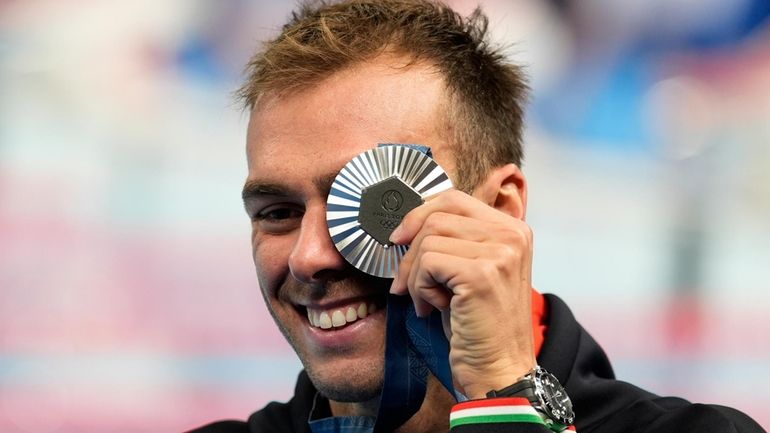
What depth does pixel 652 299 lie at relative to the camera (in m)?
3.96

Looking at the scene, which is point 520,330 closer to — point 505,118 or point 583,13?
point 505,118

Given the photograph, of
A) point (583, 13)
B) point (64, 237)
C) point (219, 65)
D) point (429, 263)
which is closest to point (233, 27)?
point (219, 65)

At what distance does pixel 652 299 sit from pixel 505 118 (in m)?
1.69

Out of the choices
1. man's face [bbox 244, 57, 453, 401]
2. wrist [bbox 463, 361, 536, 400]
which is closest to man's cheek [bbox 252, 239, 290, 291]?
man's face [bbox 244, 57, 453, 401]

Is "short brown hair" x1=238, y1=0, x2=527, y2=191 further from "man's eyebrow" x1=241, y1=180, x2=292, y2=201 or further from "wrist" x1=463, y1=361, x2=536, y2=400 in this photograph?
"wrist" x1=463, y1=361, x2=536, y2=400

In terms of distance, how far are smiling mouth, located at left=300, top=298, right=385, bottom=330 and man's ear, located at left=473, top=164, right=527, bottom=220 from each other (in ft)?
1.23

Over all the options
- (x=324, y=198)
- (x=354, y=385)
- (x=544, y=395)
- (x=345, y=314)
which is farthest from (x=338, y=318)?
(x=544, y=395)

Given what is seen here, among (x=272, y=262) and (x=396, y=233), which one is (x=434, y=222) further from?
(x=272, y=262)

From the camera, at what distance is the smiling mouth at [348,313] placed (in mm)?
2107

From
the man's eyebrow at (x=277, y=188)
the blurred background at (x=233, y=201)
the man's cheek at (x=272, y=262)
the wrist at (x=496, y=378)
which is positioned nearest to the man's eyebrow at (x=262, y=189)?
the man's eyebrow at (x=277, y=188)

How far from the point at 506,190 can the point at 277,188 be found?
1.78 feet

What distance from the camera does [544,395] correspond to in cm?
177

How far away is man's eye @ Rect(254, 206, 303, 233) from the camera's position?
221 cm

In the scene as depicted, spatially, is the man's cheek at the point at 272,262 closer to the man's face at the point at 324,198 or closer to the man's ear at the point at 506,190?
the man's face at the point at 324,198
